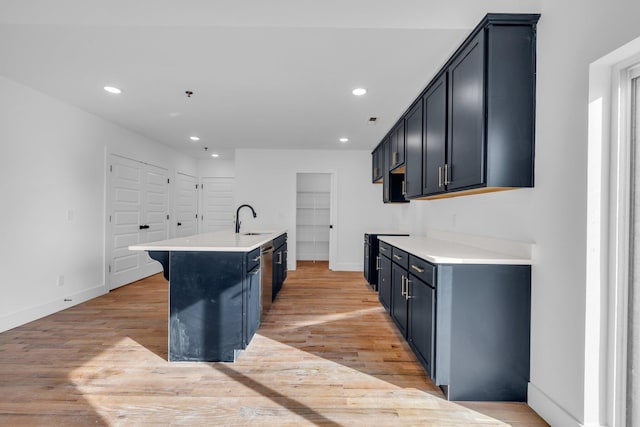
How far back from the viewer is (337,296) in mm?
4328

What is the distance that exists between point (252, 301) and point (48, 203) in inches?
110

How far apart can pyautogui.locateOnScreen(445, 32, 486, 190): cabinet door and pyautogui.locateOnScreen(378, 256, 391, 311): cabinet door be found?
121 centimetres

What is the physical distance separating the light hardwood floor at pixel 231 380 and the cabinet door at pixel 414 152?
1470mm

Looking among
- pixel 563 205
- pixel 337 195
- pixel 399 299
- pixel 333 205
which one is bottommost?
pixel 399 299

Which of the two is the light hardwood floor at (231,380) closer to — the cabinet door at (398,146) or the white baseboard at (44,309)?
the white baseboard at (44,309)

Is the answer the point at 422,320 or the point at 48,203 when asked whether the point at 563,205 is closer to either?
the point at 422,320

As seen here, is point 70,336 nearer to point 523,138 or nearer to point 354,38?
point 354,38

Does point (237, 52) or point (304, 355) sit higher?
point (237, 52)

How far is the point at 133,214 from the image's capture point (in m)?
5.04

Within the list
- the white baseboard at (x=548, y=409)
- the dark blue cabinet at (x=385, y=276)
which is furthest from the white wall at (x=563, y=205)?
the dark blue cabinet at (x=385, y=276)

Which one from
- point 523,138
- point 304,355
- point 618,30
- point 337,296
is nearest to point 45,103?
point 304,355

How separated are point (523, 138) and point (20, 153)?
4530 mm

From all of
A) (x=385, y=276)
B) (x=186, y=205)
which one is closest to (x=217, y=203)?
(x=186, y=205)

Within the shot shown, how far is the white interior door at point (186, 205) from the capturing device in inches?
261
